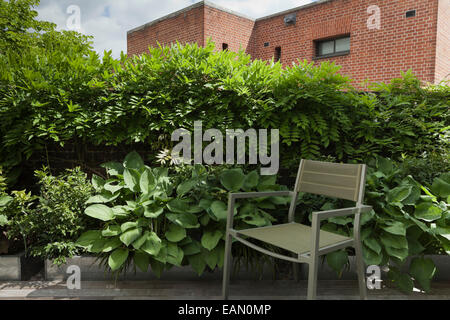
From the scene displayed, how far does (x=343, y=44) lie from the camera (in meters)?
9.30

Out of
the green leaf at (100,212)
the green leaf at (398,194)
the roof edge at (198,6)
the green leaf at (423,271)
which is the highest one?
the roof edge at (198,6)

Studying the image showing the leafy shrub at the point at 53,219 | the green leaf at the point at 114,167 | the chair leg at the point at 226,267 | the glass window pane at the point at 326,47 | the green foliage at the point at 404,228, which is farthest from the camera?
the glass window pane at the point at 326,47

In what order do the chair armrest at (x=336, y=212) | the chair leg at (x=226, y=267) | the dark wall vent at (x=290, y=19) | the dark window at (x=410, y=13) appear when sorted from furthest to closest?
the dark wall vent at (x=290, y=19), the dark window at (x=410, y=13), the chair leg at (x=226, y=267), the chair armrest at (x=336, y=212)

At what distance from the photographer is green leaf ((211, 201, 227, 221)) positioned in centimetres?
228

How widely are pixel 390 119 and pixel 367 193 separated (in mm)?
1056

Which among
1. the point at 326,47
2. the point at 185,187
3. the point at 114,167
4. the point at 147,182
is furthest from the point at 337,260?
the point at 326,47

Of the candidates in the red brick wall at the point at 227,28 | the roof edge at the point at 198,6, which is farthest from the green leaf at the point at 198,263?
the roof edge at the point at 198,6

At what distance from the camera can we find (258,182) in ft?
8.71

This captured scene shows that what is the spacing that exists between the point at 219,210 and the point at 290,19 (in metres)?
9.41

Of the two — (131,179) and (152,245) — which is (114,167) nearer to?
(131,179)

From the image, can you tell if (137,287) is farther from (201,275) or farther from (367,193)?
(367,193)

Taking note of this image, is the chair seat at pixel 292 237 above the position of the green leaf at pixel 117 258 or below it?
above

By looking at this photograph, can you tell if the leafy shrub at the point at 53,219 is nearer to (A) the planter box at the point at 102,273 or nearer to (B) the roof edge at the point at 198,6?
(A) the planter box at the point at 102,273

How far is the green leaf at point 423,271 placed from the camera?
2250mm
